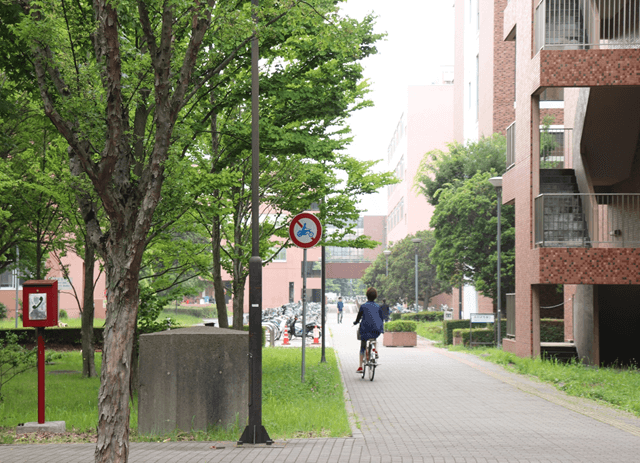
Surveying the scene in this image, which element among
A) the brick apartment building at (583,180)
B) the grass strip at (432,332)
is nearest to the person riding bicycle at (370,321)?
the brick apartment building at (583,180)

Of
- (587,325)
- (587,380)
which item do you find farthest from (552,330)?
(587,380)

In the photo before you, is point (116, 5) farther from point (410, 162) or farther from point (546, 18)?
point (410, 162)

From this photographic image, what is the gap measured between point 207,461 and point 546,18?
1461cm

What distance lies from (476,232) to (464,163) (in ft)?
16.5

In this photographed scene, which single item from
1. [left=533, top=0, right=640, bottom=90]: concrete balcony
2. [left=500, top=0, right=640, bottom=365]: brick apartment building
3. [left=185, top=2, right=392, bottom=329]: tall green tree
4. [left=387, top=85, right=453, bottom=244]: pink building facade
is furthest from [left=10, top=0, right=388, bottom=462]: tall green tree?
[left=387, top=85, right=453, bottom=244]: pink building facade

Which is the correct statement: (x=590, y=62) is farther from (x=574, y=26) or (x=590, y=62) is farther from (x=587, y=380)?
(x=587, y=380)

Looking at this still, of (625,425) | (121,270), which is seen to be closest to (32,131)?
(121,270)

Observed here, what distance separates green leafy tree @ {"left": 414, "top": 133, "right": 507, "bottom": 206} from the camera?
1426 inches

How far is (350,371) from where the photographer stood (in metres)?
18.2

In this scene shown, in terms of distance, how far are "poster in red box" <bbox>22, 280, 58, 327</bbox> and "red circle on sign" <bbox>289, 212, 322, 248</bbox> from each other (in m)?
4.53

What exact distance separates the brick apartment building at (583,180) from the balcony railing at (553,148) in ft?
5.89

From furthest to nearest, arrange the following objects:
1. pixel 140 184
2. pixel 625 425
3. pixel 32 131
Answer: pixel 32 131 → pixel 625 425 → pixel 140 184

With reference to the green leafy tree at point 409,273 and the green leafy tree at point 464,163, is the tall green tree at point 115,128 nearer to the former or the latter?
the green leafy tree at point 464,163

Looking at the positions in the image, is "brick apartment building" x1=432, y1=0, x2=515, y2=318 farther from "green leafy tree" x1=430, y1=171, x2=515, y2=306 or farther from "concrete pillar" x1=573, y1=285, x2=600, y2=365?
"concrete pillar" x1=573, y1=285, x2=600, y2=365
